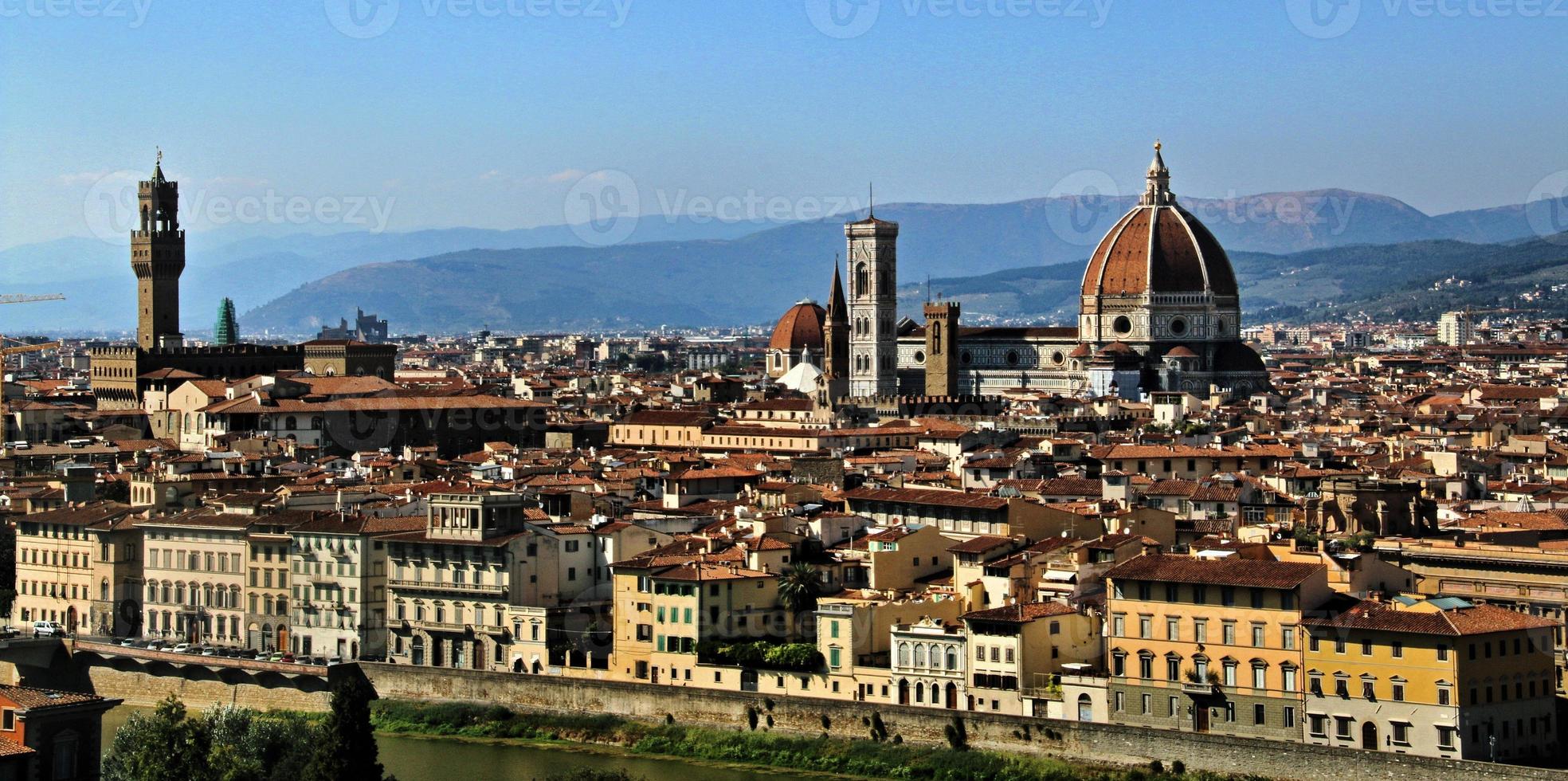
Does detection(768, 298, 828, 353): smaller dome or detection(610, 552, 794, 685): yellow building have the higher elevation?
detection(768, 298, 828, 353): smaller dome

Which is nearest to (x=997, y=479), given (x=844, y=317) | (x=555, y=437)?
(x=555, y=437)

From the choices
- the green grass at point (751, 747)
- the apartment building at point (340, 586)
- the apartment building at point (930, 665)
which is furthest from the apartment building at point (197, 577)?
the apartment building at point (930, 665)

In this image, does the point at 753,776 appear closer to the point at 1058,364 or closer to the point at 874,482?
the point at 874,482

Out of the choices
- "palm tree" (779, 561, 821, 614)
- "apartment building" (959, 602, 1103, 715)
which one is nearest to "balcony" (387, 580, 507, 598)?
"palm tree" (779, 561, 821, 614)

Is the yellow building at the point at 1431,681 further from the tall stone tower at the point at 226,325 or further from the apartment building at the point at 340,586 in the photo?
the tall stone tower at the point at 226,325

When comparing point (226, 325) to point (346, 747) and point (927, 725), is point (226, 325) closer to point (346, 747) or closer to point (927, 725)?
point (927, 725)

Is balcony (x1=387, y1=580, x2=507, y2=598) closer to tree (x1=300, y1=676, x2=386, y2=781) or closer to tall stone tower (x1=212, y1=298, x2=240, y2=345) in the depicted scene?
tree (x1=300, y1=676, x2=386, y2=781)
